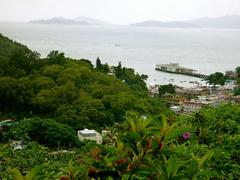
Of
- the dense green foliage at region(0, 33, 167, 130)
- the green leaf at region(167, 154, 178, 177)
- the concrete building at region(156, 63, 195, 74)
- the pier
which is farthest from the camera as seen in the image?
the concrete building at region(156, 63, 195, 74)

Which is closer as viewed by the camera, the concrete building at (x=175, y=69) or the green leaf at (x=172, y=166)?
the green leaf at (x=172, y=166)

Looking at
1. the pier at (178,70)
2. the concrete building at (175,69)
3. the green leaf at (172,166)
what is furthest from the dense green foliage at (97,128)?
the concrete building at (175,69)

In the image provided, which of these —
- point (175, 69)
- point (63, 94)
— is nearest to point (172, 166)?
point (63, 94)

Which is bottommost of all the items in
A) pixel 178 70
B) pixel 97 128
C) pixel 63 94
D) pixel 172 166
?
pixel 178 70

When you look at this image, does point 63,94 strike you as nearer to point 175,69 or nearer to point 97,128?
point 97,128

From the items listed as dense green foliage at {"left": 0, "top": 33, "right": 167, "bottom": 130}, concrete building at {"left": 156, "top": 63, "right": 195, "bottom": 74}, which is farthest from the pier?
dense green foliage at {"left": 0, "top": 33, "right": 167, "bottom": 130}

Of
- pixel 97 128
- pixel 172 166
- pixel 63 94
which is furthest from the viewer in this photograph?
pixel 63 94

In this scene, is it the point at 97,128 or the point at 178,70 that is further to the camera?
the point at 178,70

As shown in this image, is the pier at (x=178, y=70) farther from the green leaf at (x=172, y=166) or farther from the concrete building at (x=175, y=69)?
the green leaf at (x=172, y=166)

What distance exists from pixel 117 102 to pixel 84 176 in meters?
13.0

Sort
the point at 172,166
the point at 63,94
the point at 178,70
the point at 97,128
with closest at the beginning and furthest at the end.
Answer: the point at 172,166
the point at 97,128
the point at 63,94
the point at 178,70

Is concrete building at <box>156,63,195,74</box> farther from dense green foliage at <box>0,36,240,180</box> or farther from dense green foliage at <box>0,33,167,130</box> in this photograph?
dense green foliage at <box>0,33,167,130</box>

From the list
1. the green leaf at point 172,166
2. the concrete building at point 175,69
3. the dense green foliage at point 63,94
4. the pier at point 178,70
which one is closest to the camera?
the green leaf at point 172,166

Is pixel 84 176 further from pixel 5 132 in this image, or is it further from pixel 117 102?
pixel 117 102
